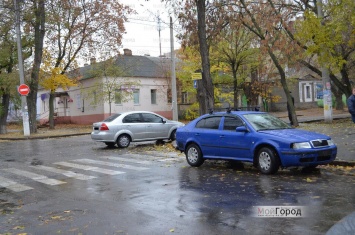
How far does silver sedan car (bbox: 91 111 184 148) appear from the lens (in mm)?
17734

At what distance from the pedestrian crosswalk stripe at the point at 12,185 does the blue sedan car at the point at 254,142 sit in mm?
4581

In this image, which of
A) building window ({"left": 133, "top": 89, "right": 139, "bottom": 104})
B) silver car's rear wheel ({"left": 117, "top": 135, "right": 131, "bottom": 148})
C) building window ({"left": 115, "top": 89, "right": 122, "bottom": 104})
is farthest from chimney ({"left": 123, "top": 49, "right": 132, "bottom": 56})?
silver car's rear wheel ({"left": 117, "top": 135, "right": 131, "bottom": 148})

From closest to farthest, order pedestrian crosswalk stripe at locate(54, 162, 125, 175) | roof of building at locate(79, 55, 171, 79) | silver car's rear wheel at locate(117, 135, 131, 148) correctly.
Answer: pedestrian crosswalk stripe at locate(54, 162, 125, 175) < silver car's rear wheel at locate(117, 135, 131, 148) < roof of building at locate(79, 55, 171, 79)

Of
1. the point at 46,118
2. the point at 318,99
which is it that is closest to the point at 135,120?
the point at 46,118

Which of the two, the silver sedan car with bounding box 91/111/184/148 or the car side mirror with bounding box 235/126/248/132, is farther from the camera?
the silver sedan car with bounding box 91/111/184/148

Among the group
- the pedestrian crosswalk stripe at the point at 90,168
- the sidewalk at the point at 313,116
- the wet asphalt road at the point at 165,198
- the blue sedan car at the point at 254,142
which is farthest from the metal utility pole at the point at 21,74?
the sidewalk at the point at 313,116

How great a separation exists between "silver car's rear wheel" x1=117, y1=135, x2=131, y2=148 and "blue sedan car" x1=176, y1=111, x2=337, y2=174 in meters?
5.99

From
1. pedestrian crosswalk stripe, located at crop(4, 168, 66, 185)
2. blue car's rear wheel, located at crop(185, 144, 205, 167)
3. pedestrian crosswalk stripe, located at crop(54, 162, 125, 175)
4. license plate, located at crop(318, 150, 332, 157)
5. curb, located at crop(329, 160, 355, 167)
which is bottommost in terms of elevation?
pedestrian crosswalk stripe, located at crop(4, 168, 66, 185)

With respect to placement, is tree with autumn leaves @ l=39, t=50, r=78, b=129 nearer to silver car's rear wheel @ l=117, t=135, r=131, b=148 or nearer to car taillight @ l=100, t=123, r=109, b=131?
car taillight @ l=100, t=123, r=109, b=131

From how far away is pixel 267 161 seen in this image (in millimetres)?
10016

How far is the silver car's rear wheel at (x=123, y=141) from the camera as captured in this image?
58.7ft

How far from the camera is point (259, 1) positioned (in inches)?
952

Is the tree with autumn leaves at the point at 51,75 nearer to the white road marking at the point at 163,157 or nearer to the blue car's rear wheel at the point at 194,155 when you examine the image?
the white road marking at the point at 163,157

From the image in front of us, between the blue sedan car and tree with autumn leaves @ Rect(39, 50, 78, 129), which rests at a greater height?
tree with autumn leaves @ Rect(39, 50, 78, 129)
